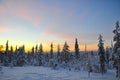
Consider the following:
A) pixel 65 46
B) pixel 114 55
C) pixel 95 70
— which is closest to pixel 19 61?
pixel 65 46

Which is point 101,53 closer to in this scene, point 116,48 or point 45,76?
point 116,48

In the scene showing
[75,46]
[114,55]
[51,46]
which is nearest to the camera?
[114,55]

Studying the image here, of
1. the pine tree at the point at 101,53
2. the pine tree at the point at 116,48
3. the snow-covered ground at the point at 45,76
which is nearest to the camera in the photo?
the snow-covered ground at the point at 45,76

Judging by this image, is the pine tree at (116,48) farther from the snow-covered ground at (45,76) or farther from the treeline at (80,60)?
the snow-covered ground at (45,76)

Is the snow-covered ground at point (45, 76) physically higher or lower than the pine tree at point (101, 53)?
lower

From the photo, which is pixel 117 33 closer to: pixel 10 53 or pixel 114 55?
pixel 114 55

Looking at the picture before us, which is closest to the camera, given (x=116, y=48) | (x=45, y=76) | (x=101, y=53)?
(x=45, y=76)

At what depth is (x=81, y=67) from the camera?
7462 centimetres

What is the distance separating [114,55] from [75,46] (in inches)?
2176

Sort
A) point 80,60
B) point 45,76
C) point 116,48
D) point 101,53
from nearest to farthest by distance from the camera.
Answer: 1. point 45,76
2. point 116,48
3. point 101,53
4. point 80,60

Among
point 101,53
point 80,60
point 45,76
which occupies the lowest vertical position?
point 45,76

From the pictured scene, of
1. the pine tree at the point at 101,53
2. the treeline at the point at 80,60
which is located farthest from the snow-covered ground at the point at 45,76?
the pine tree at the point at 101,53

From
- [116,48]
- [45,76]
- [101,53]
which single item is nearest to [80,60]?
[101,53]

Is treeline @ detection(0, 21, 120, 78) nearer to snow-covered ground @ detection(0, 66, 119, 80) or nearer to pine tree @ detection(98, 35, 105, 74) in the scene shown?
pine tree @ detection(98, 35, 105, 74)
